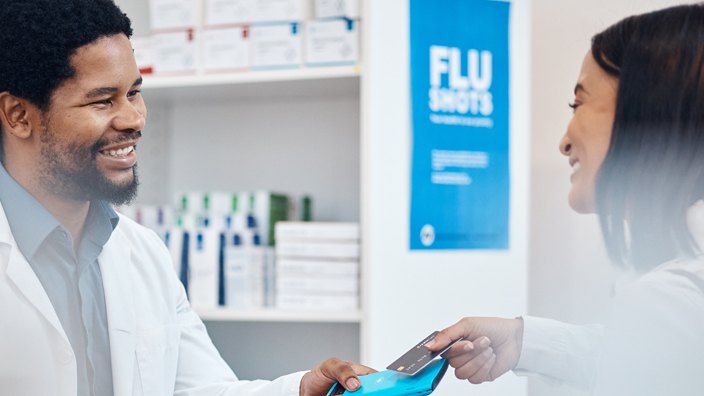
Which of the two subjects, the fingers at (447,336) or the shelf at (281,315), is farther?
the shelf at (281,315)

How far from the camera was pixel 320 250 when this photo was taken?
4.24 ft

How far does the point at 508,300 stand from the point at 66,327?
0.83 meters

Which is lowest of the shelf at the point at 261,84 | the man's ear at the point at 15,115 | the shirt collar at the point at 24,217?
the shirt collar at the point at 24,217

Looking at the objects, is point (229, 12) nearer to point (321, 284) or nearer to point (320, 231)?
point (320, 231)

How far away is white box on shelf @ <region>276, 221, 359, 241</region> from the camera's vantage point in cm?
129

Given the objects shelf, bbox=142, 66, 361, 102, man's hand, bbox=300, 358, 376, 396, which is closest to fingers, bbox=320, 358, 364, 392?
man's hand, bbox=300, 358, 376, 396

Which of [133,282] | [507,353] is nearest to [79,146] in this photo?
[133,282]

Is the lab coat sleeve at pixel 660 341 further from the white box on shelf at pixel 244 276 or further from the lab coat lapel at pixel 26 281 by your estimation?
the white box on shelf at pixel 244 276

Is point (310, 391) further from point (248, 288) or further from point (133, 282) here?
point (248, 288)

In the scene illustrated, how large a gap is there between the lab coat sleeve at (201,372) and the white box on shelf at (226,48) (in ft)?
2.28

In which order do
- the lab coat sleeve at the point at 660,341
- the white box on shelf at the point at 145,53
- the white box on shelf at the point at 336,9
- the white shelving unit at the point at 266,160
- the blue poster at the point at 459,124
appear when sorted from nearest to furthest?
the lab coat sleeve at the point at 660,341
the blue poster at the point at 459,124
the white box on shelf at the point at 336,9
the white box on shelf at the point at 145,53
the white shelving unit at the point at 266,160

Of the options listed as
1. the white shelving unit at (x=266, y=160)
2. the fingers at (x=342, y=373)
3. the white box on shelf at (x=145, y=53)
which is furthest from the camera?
the white shelving unit at (x=266, y=160)

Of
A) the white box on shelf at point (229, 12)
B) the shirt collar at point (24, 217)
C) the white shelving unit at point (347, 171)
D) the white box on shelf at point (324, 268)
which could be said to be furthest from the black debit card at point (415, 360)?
the white box on shelf at point (229, 12)

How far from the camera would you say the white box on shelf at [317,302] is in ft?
4.25
